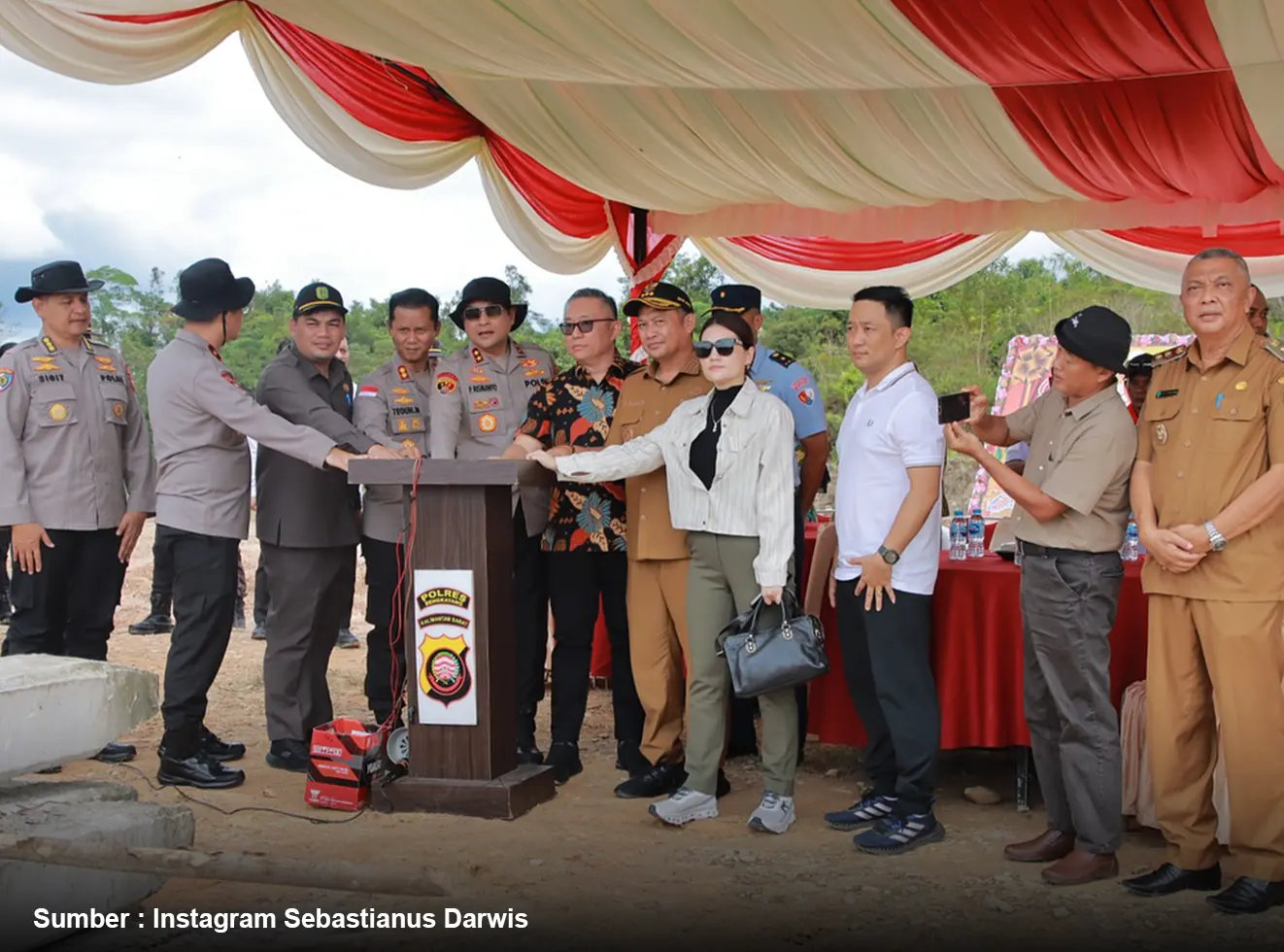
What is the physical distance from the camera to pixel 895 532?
352cm

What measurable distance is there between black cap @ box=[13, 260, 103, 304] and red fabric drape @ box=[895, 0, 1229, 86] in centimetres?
302

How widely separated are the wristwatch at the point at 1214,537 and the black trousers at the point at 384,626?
264 cm

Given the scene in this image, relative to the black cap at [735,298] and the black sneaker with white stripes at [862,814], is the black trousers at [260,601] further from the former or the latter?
the black sneaker with white stripes at [862,814]

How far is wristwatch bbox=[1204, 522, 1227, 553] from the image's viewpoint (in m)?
3.04

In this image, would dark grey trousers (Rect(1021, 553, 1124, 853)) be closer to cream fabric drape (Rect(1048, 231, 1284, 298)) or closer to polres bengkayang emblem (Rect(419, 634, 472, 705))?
polres bengkayang emblem (Rect(419, 634, 472, 705))

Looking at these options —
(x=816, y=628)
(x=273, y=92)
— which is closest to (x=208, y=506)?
(x=273, y=92)

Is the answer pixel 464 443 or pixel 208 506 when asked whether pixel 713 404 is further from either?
pixel 208 506

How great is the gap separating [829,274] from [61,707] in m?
5.71

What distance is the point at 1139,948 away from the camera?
2.87 meters

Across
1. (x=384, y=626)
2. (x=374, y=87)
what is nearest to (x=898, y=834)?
(x=384, y=626)

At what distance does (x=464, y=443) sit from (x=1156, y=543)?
2.45 metres

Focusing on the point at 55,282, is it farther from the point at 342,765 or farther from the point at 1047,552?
the point at 1047,552

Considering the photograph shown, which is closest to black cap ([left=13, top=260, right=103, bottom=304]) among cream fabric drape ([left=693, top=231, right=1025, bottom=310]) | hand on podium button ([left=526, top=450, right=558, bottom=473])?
hand on podium button ([left=526, top=450, right=558, bottom=473])

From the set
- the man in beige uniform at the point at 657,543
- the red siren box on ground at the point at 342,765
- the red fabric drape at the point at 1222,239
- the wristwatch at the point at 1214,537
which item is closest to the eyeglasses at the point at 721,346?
the man in beige uniform at the point at 657,543
